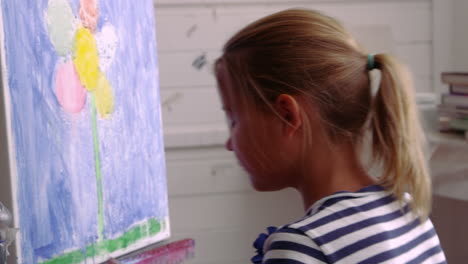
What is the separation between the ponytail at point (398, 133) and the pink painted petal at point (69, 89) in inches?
19.9

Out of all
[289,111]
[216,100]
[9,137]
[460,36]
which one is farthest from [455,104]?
[9,137]

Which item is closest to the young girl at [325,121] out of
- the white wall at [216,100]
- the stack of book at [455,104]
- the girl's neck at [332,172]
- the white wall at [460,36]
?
the girl's neck at [332,172]

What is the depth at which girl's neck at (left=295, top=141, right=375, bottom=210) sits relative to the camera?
1.00 m

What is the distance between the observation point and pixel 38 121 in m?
1.08

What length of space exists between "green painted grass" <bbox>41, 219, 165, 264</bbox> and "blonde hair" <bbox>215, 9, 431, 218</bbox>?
0.40 metres

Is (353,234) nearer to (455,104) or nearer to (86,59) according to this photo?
(86,59)

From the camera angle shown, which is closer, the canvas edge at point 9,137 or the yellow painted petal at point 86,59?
the canvas edge at point 9,137

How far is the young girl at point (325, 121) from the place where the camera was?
98 centimetres

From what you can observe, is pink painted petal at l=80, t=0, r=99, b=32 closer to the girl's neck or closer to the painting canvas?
the painting canvas

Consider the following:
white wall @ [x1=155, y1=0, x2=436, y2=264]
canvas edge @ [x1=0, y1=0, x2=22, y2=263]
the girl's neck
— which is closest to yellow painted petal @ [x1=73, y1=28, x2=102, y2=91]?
canvas edge @ [x1=0, y1=0, x2=22, y2=263]

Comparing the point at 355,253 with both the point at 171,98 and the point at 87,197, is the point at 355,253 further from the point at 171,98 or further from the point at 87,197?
the point at 171,98

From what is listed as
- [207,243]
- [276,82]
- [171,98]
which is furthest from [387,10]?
[276,82]

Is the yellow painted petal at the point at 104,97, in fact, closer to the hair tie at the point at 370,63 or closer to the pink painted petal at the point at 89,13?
the pink painted petal at the point at 89,13

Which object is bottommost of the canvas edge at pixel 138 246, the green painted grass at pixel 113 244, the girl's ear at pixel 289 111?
the canvas edge at pixel 138 246
